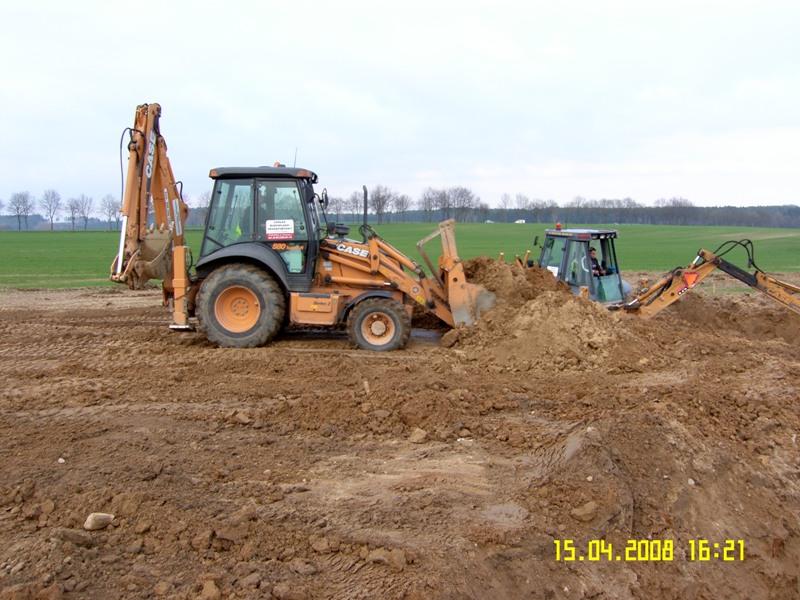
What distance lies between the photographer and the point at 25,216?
102 m

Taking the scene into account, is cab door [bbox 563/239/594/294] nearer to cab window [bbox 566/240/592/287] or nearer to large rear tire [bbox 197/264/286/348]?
cab window [bbox 566/240/592/287]

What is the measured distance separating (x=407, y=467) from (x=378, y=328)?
4088 mm

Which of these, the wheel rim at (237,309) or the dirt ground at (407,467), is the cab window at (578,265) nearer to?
the dirt ground at (407,467)

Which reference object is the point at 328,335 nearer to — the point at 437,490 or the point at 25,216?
the point at 437,490

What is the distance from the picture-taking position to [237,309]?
9352 millimetres

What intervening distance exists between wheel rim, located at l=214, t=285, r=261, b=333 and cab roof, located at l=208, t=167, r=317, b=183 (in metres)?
1.55

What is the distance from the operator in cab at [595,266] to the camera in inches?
431

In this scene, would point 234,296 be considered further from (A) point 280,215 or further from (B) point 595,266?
(B) point 595,266

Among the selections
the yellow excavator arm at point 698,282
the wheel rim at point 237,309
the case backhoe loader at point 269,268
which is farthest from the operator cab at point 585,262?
the wheel rim at point 237,309

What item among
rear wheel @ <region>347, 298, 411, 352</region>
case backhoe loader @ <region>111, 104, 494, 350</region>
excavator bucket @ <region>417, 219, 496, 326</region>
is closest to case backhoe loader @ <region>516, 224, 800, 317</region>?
excavator bucket @ <region>417, 219, 496, 326</region>

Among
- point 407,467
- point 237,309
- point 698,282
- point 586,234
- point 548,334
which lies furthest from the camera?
point 586,234

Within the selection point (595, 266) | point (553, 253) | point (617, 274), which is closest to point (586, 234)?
point (595, 266)

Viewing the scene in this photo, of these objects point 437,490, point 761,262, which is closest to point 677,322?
point 437,490

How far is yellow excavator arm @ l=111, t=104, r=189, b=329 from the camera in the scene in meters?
9.25
